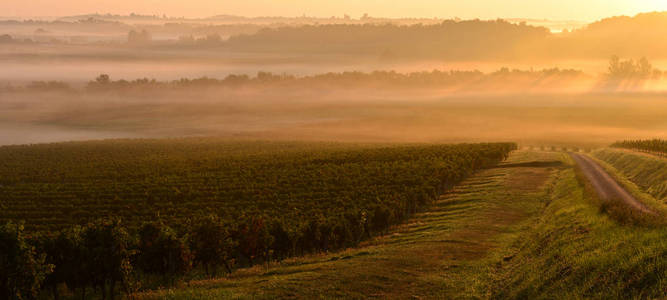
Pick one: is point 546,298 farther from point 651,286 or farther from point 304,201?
point 304,201

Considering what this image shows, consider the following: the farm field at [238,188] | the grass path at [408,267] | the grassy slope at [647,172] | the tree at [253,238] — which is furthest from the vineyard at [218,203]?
the grassy slope at [647,172]

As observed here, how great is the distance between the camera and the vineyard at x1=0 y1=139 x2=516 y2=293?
5584 cm

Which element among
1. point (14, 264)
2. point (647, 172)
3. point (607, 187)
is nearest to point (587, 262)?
point (14, 264)

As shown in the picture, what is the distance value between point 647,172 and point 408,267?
70.0 m

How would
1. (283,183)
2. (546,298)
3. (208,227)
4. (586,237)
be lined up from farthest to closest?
(283,183)
(208,227)
(586,237)
(546,298)

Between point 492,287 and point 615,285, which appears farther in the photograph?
point 492,287

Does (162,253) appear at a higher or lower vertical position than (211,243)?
lower

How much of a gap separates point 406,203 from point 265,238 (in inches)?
1297

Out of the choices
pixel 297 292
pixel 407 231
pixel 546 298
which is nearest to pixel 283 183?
pixel 407 231

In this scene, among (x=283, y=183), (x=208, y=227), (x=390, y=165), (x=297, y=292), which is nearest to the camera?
(x=297, y=292)

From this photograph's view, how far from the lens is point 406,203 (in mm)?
88812

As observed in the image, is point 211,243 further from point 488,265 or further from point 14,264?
point 488,265

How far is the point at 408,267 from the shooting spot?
50.7m

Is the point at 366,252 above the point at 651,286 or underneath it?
underneath
